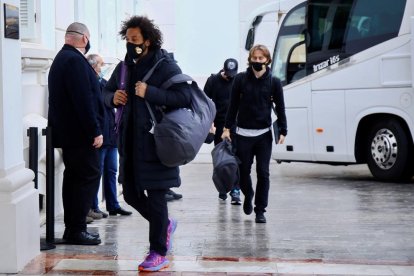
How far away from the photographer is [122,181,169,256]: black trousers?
716 cm

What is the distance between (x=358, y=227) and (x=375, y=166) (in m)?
4.79

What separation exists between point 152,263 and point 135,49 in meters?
1.60

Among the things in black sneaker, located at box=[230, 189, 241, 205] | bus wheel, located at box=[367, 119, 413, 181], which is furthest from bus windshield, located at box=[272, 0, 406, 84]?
black sneaker, located at box=[230, 189, 241, 205]

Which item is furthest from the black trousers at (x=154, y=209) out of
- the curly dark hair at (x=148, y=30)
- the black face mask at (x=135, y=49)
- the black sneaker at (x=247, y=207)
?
the black sneaker at (x=247, y=207)

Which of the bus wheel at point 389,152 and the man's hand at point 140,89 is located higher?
the man's hand at point 140,89

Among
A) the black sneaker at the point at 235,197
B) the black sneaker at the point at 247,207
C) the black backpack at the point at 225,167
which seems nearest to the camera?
the black backpack at the point at 225,167

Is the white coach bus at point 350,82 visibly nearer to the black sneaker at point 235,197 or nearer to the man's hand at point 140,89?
the black sneaker at point 235,197

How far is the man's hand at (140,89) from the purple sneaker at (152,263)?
1207mm

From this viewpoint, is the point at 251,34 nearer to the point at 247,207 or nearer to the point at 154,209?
the point at 247,207

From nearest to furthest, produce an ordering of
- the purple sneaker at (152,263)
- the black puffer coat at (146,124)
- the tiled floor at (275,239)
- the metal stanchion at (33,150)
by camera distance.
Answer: the black puffer coat at (146,124) < the purple sneaker at (152,263) < the tiled floor at (275,239) < the metal stanchion at (33,150)

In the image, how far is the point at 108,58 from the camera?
41.8 ft

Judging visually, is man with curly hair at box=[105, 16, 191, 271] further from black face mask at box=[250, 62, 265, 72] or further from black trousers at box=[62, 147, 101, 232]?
black face mask at box=[250, 62, 265, 72]

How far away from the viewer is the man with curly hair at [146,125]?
7.06 metres

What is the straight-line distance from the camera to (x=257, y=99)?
380 inches
